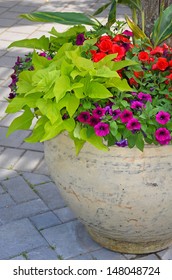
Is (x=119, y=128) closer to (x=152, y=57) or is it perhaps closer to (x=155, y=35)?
(x=152, y=57)

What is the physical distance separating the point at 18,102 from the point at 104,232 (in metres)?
0.78

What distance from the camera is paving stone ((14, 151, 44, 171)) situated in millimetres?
3967

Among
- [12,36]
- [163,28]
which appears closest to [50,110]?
[163,28]

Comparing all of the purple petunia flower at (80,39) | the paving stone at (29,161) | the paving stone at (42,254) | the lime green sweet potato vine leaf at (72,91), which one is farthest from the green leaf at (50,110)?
the paving stone at (29,161)

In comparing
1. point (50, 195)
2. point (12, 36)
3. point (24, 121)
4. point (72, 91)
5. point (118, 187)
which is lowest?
point (12, 36)

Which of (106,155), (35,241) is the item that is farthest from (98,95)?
(35,241)

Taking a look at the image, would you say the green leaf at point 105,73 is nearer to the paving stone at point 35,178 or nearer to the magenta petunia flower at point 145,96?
the magenta petunia flower at point 145,96

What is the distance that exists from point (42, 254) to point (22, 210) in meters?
0.44

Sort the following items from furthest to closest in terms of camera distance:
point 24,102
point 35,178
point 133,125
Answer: point 35,178 < point 24,102 < point 133,125

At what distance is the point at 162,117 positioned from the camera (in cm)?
254

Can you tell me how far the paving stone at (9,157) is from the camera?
4000 millimetres

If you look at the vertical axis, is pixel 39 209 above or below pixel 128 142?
below

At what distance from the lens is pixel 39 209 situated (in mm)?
3531

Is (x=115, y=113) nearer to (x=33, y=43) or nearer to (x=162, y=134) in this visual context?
(x=162, y=134)
